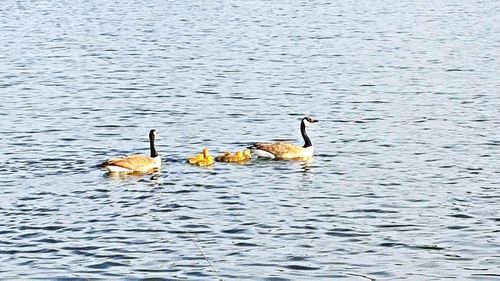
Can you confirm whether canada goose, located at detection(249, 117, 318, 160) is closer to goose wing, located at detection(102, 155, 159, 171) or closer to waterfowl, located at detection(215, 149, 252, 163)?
waterfowl, located at detection(215, 149, 252, 163)

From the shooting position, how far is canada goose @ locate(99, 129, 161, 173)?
33812 millimetres

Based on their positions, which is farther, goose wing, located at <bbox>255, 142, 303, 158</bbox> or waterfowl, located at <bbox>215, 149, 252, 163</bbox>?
goose wing, located at <bbox>255, 142, 303, 158</bbox>

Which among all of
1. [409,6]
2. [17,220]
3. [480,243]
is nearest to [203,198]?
[17,220]

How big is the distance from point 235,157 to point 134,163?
326cm

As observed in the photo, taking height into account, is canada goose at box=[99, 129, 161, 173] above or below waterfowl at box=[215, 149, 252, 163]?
above

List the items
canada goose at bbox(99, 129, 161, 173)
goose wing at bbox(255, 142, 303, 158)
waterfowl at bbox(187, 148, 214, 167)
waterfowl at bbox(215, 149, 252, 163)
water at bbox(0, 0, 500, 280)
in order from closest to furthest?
water at bbox(0, 0, 500, 280) < canada goose at bbox(99, 129, 161, 173) < waterfowl at bbox(187, 148, 214, 167) < waterfowl at bbox(215, 149, 252, 163) < goose wing at bbox(255, 142, 303, 158)

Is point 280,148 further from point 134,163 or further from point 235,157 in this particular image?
point 134,163

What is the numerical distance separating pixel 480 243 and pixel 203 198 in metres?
8.11

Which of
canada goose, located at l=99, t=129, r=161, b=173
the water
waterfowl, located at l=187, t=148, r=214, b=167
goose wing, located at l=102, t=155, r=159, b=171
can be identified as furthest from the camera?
waterfowl, located at l=187, t=148, r=214, b=167

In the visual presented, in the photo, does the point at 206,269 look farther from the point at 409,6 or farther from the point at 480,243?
the point at 409,6

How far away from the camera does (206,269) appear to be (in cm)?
2419

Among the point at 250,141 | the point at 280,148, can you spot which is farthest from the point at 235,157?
the point at 250,141

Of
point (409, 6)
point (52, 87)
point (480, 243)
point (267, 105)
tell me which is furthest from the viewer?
point (409, 6)

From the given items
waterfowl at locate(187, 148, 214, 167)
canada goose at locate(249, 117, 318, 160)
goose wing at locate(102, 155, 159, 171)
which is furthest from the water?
canada goose at locate(249, 117, 318, 160)
